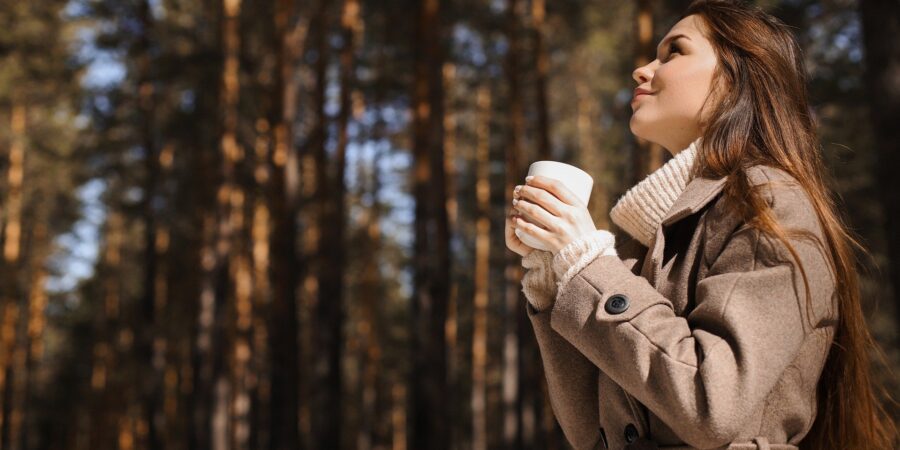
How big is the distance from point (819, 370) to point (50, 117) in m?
27.9

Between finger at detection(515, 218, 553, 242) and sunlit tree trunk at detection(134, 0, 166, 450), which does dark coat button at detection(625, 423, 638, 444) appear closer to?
finger at detection(515, 218, 553, 242)

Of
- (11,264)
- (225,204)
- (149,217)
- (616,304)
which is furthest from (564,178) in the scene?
(11,264)

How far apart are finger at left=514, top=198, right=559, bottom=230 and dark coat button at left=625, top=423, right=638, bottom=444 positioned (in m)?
0.41

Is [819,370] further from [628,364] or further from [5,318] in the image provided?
→ [5,318]

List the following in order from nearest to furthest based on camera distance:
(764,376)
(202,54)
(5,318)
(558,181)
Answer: (764,376)
(558,181)
(202,54)
(5,318)

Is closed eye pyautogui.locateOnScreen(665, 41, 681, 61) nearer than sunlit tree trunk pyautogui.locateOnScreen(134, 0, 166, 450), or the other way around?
closed eye pyautogui.locateOnScreen(665, 41, 681, 61)

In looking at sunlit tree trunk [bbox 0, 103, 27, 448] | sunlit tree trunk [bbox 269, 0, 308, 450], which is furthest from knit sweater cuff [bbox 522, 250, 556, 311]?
sunlit tree trunk [bbox 0, 103, 27, 448]

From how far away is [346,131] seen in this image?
599 inches

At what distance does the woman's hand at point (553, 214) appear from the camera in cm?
165

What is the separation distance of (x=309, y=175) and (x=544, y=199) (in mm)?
21999

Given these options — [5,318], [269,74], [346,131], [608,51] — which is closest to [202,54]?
[346,131]

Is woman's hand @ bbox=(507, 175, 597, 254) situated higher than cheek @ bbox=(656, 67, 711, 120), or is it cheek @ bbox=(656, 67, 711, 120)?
cheek @ bbox=(656, 67, 711, 120)

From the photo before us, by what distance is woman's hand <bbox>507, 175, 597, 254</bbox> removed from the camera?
1.65 metres

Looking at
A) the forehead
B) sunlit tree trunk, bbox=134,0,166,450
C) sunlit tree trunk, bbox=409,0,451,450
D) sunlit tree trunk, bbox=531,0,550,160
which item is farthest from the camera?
sunlit tree trunk, bbox=134,0,166,450
